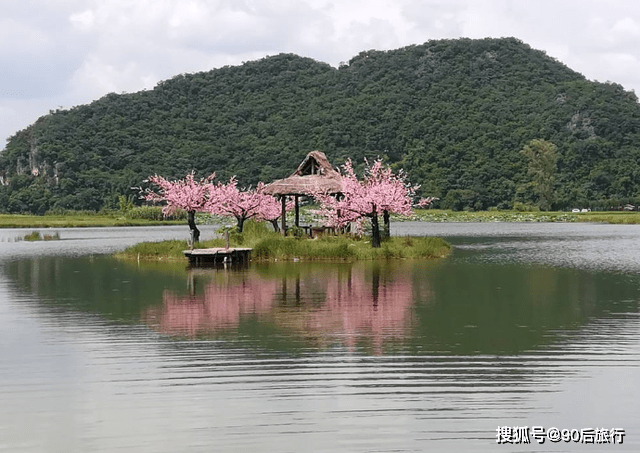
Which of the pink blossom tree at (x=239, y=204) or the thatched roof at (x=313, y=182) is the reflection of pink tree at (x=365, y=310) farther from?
the pink blossom tree at (x=239, y=204)

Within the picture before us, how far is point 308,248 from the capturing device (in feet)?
121

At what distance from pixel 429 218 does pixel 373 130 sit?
100 feet

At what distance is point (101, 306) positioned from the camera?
70.8 feet

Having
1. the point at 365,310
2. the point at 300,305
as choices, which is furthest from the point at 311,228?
the point at 365,310

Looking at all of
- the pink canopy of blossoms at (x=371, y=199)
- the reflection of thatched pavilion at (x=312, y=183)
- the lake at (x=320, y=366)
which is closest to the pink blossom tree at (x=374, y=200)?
the pink canopy of blossoms at (x=371, y=199)

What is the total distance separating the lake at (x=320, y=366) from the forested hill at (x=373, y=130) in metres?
97.0

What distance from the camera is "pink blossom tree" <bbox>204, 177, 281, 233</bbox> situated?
142 ft

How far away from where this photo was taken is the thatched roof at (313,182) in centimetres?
4272

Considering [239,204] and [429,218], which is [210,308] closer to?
[239,204]

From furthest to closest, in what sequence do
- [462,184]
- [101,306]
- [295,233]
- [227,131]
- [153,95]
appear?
[153,95]
[227,131]
[462,184]
[295,233]
[101,306]

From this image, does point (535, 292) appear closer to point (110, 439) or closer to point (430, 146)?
point (110, 439)

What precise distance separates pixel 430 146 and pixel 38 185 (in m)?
58.9

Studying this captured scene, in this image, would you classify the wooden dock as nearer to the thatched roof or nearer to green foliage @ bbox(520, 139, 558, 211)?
the thatched roof

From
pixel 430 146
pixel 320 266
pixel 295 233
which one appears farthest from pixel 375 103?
pixel 320 266
